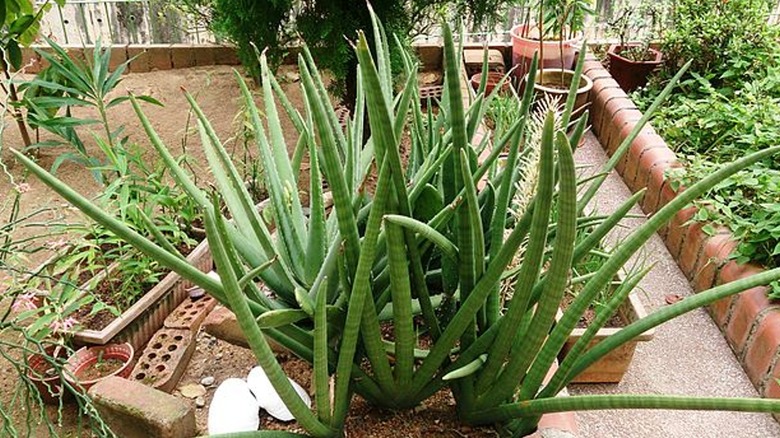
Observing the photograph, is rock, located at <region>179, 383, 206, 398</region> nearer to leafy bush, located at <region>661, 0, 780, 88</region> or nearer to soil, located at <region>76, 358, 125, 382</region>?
soil, located at <region>76, 358, 125, 382</region>

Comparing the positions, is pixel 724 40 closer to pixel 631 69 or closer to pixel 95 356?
pixel 631 69

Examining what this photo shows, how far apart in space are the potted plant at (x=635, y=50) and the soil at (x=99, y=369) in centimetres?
326

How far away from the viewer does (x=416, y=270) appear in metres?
1.13

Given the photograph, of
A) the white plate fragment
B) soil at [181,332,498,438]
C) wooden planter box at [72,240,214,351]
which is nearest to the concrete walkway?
soil at [181,332,498,438]

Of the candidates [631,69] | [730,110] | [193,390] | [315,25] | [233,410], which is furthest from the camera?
[631,69]

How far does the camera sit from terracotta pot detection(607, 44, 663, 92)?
3.96 metres

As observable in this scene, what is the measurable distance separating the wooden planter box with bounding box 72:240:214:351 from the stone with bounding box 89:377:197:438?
0.39 metres

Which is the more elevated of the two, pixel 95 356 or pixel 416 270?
pixel 416 270

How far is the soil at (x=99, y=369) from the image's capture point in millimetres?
1941

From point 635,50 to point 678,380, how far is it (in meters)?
2.51

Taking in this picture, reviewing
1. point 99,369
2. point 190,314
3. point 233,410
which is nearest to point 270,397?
A: point 233,410

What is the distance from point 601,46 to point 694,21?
2.33 ft

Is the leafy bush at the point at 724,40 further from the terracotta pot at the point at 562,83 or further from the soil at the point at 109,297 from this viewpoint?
the soil at the point at 109,297

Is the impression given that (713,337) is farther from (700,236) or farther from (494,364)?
(494,364)
